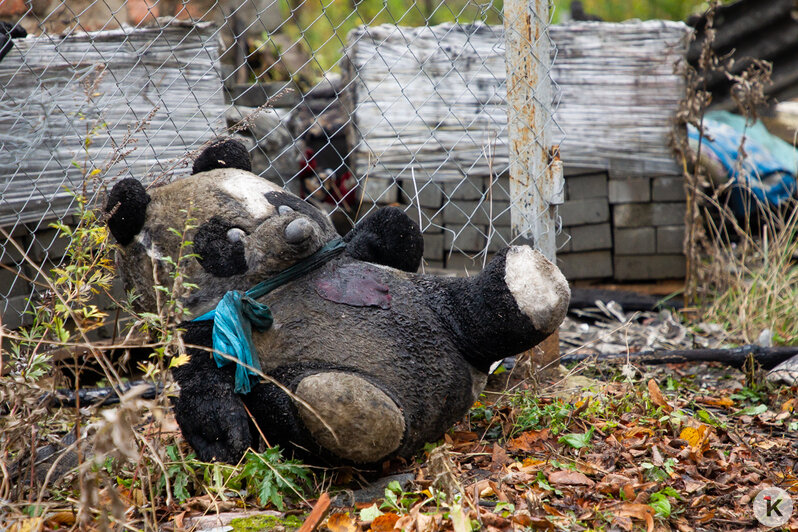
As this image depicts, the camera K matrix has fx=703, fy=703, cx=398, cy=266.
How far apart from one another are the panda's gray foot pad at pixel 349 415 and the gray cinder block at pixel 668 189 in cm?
369

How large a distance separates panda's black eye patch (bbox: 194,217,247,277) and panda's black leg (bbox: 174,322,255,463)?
0.30m

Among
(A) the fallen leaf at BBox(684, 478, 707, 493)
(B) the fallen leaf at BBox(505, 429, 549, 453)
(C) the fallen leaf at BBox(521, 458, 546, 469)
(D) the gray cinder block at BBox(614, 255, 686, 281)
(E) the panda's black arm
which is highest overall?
(E) the panda's black arm

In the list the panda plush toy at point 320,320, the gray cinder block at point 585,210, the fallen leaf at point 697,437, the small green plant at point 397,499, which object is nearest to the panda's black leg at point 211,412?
the panda plush toy at point 320,320

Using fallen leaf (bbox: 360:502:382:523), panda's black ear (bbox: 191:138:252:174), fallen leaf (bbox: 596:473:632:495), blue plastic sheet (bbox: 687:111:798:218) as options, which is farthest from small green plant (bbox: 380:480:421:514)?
blue plastic sheet (bbox: 687:111:798:218)

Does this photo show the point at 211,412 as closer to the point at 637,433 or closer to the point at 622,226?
the point at 637,433

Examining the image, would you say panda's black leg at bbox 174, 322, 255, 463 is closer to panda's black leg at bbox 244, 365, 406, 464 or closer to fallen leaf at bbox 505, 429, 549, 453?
panda's black leg at bbox 244, 365, 406, 464

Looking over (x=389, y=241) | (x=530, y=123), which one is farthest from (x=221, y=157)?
(x=530, y=123)

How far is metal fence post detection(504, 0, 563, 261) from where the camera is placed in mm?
3051

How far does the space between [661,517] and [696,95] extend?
11.4ft

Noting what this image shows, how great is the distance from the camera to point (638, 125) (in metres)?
5.01

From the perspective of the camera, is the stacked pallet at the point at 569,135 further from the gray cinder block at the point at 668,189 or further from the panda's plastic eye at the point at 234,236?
the panda's plastic eye at the point at 234,236

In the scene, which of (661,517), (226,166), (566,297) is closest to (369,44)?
(226,166)

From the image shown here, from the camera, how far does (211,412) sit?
2.25 m

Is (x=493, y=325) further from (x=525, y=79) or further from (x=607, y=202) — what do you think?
(x=607, y=202)
